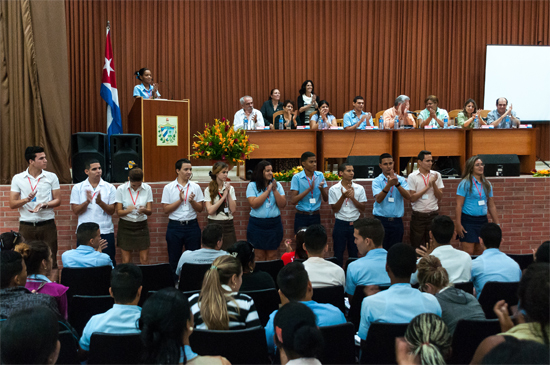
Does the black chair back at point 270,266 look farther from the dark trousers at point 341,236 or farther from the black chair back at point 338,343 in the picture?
the dark trousers at point 341,236

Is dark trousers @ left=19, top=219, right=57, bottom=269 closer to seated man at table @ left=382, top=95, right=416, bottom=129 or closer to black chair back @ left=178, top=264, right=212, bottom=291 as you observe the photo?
black chair back @ left=178, top=264, right=212, bottom=291

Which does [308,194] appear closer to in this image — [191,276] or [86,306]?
[191,276]

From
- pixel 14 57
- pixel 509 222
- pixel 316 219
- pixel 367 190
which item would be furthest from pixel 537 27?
pixel 14 57

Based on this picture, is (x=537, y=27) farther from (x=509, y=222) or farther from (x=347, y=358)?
(x=347, y=358)

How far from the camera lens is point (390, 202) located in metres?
Answer: 5.89

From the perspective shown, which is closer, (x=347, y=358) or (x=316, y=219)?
(x=347, y=358)

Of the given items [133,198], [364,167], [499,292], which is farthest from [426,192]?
[133,198]

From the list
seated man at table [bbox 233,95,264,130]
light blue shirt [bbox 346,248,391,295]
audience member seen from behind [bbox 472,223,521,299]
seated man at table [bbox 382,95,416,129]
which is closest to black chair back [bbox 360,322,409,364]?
light blue shirt [bbox 346,248,391,295]

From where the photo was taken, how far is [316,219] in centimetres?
595

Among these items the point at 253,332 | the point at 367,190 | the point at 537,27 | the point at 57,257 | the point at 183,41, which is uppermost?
the point at 537,27

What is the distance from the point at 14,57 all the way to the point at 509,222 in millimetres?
7006

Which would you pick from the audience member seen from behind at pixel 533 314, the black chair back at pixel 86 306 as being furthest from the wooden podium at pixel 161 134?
the audience member seen from behind at pixel 533 314

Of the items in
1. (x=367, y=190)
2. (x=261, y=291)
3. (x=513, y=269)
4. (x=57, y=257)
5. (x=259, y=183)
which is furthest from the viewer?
(x=367, y=190)

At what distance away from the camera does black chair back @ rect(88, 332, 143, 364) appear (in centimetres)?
232
